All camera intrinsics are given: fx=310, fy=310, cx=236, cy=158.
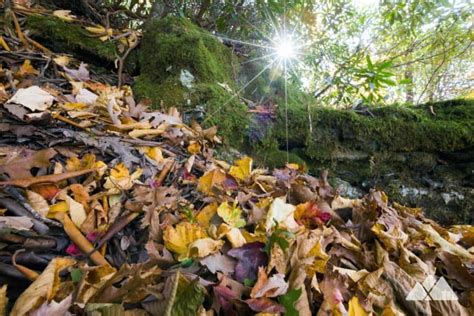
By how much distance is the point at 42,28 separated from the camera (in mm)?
2162

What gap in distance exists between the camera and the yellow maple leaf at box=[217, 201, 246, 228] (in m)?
1.00

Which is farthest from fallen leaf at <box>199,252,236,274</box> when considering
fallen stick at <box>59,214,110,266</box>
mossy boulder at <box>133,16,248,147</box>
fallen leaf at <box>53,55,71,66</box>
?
fallen leaf at <box>53,55,71,66</box>

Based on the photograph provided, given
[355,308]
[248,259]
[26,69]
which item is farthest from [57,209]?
[26,69]

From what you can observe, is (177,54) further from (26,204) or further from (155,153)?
(26,204)

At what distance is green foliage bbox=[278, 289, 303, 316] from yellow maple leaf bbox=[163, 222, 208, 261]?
270 millimetres

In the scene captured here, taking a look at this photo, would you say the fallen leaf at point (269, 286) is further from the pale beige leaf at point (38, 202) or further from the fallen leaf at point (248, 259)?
the pale beige leaf at point (38, 202)

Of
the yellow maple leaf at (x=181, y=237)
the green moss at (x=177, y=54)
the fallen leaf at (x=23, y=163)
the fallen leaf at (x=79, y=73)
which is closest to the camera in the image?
the yellow maple leaf at (x=181, y=237)

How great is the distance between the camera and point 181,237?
0.85m

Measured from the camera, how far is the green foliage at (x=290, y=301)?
71cm

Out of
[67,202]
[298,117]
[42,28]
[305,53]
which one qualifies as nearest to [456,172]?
[298,117]

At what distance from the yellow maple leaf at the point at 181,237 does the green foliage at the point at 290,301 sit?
270 mm

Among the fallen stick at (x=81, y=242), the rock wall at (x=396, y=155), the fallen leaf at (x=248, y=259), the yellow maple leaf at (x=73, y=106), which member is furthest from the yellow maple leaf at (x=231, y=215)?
the rock wall at (x=396, y=155)

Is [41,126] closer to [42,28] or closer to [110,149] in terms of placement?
[110,149]

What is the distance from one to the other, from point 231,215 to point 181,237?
0.22m
